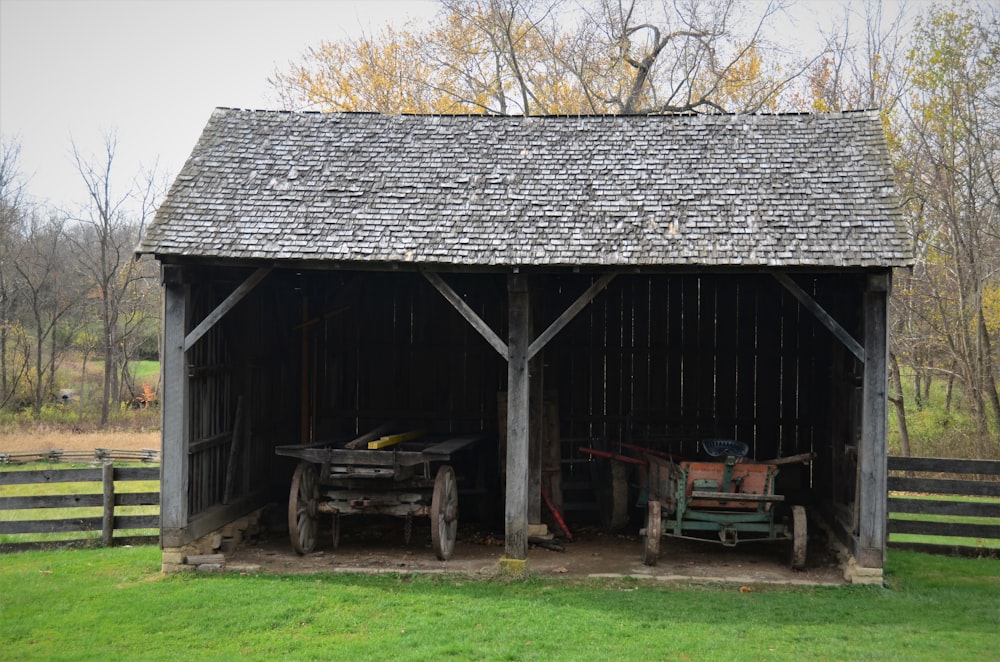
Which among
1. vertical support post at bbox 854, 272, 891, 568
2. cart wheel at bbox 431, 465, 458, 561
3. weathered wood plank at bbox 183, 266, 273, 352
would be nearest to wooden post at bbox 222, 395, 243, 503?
weathered wood plank at bbox 183, 266, 273, 352

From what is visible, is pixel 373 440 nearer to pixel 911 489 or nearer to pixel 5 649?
pixel 5 649

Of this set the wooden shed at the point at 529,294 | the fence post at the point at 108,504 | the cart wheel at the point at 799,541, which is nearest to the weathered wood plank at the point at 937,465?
the wooden shed at the point at 529,294

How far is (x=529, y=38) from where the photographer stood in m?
26.0

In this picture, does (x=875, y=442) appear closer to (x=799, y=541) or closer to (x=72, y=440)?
(x=799, y=541)

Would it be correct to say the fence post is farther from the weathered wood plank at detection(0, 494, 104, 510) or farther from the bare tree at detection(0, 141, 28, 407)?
the bare tree at detection(0, 141, 28, 407)

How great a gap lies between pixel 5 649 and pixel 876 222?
932cm

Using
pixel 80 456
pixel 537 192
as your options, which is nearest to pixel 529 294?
pixel 537 192

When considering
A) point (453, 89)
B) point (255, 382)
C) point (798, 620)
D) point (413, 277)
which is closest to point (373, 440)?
point (255, 382)

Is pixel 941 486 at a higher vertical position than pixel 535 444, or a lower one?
lower

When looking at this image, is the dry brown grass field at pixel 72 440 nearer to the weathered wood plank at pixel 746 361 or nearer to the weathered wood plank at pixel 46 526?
the weathered wood plank at pixel 46 526

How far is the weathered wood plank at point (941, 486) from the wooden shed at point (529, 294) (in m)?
0.74

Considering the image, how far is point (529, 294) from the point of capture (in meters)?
11.0

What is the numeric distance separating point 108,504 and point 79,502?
346mm

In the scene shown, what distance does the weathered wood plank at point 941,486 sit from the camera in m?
11.3
